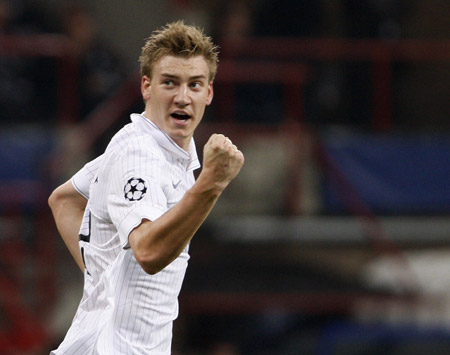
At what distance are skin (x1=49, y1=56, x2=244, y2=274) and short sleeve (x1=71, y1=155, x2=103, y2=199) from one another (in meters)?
0.04

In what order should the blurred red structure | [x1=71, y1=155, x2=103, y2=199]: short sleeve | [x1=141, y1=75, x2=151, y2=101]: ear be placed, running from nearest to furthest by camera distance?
[x1=141, y1=75, x2=151, y2=101]: ear → [x1=71, y1=155, x2=103, y2=199]: short sleeve → the blurred red structure

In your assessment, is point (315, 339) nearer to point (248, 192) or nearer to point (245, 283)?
point (245, 283)

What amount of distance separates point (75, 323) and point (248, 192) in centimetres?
527

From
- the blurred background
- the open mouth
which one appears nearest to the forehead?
the open mouth

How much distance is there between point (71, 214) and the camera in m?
4.38

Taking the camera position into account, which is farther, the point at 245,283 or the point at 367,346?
the point at 245,283

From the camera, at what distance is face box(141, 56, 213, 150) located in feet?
12.3

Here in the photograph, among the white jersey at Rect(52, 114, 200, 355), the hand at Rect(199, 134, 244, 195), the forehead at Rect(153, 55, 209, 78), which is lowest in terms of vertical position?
the white jersey at Rect(52, 114, 200, 355)

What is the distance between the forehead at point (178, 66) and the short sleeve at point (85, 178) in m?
0.65

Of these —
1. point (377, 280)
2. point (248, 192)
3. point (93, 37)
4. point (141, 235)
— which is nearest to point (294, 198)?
point (248, 192)

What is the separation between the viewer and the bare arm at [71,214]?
4352 mm

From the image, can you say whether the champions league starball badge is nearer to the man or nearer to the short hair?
the man

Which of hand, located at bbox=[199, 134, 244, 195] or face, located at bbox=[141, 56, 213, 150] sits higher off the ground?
face, located at bbox=[141, 56, 213, 150]

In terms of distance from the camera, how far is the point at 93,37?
31.2 ft
